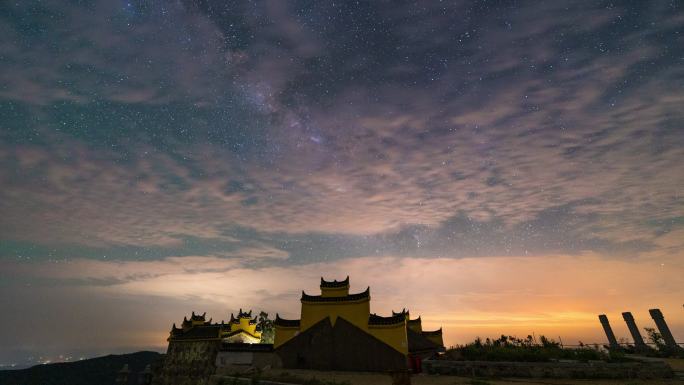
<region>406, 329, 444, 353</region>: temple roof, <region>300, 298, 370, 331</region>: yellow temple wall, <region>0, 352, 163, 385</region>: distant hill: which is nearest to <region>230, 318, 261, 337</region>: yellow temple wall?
<region>300, 298, 370, 331</region>: yellow temple wall

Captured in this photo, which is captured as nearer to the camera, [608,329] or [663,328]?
[663,328]

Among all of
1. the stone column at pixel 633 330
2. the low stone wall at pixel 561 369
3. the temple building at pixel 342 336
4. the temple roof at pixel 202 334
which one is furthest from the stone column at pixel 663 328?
the temple roof at pixel 202 334

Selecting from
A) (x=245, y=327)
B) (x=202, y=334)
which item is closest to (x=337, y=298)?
(x=202, y=334)

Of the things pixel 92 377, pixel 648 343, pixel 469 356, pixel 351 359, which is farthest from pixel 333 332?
pixel 92 377

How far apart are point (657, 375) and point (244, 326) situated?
117 feet

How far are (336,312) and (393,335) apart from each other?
15.4 feet

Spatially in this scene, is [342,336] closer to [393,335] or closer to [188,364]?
[393,335]

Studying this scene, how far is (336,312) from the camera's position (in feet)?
80.3

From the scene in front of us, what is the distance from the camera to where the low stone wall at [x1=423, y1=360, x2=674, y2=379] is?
50.9 feet

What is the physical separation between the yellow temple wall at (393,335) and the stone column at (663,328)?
19.2m

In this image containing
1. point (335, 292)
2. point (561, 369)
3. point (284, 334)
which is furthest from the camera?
point (284, 334)

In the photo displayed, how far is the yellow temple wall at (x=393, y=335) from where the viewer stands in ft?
72.2

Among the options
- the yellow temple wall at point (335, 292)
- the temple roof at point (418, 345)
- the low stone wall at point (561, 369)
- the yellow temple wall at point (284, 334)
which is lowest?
the low stone wall at point (561, 369)

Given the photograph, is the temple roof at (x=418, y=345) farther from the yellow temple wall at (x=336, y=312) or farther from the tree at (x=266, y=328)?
the tree at (x=266, y=328)
